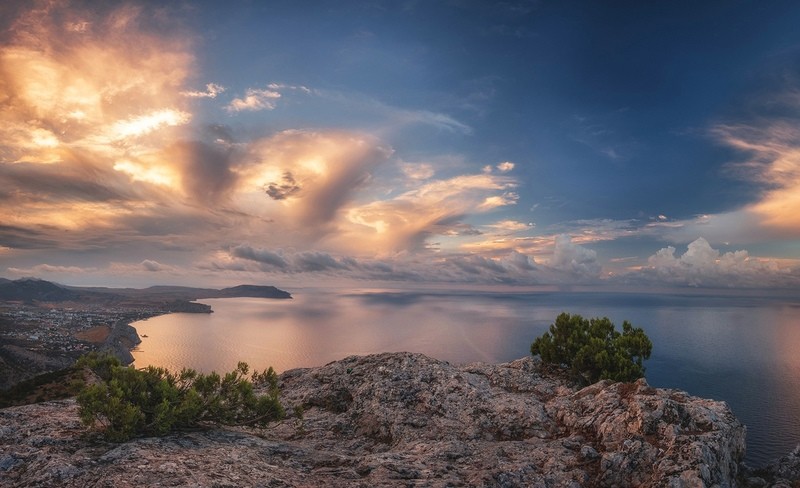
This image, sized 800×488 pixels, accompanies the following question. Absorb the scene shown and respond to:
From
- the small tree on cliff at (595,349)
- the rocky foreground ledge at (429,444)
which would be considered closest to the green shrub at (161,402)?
the rocky foreground ledge at (429,444)

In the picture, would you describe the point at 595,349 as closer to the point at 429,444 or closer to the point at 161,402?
the point at 429,444

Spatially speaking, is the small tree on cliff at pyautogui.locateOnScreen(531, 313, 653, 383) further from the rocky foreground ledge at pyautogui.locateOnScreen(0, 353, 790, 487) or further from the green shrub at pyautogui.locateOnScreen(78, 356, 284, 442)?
the green shrub at pyautogui.locateOnScreen(78, 356, 284, 442)

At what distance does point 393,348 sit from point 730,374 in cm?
13637

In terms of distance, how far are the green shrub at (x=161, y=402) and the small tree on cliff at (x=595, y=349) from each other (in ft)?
68.3

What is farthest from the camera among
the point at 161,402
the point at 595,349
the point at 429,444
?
the point at 595,349

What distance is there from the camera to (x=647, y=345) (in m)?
28.1

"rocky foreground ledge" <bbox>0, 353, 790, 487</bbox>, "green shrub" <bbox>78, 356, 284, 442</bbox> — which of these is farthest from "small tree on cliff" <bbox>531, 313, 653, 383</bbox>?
"green shrub" <bbox>78, 356, 284, 442</bbox>

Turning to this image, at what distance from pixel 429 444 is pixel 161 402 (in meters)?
11.5

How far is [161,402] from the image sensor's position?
15938 millimetres

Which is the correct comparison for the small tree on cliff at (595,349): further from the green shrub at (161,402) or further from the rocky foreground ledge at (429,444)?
the green shrub at (161,402)

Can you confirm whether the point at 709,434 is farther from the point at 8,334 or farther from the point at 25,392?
the point at 8,334

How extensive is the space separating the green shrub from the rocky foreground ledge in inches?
26.5

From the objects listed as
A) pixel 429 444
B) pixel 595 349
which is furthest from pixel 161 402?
pixel 595 349

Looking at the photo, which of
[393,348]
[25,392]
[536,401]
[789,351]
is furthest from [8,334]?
[789,351]
